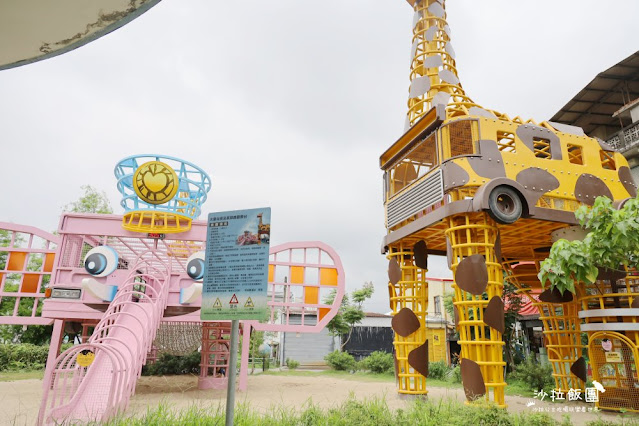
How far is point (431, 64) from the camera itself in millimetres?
11305

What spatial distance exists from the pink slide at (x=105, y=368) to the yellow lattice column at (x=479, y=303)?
5.82 meters

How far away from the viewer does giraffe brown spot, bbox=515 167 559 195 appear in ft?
28.1

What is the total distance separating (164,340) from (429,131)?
1160 cm

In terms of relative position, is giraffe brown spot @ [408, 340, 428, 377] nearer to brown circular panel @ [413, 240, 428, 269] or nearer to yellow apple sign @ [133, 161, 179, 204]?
brown circular panel @ [413, 240, 428, 269]

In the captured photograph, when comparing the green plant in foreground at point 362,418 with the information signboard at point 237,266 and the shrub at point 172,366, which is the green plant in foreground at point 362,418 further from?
the shrub at point 172,366

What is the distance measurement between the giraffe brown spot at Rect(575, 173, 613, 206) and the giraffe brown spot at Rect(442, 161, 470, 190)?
2.67m

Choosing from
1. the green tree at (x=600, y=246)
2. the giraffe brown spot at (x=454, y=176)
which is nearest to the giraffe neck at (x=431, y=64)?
the giraffe brown spot at (x=454, y=176)

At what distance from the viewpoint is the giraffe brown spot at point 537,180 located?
337 inches

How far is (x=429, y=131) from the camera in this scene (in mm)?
9430

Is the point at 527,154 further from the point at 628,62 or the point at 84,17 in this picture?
the point at 628,62

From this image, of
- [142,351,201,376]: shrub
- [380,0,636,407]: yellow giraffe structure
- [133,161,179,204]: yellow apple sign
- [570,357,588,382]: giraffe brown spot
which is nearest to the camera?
[380,0,636,407]: yellow giraffe structure

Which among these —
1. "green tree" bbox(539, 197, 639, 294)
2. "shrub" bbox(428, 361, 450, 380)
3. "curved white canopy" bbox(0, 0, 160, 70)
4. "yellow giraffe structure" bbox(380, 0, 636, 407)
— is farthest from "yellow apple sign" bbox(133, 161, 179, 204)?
"shrub" bbox(428, 361, 450, 380)

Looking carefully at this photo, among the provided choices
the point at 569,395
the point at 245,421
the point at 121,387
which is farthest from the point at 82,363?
the point at 569,395

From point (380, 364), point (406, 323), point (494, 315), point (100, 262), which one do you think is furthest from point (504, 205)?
point (380, 364)
